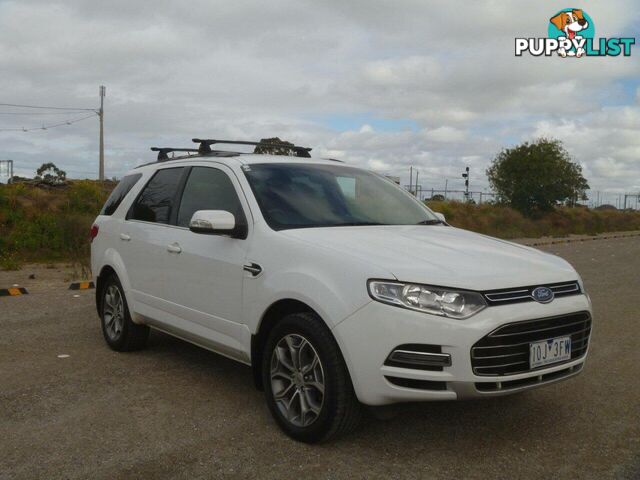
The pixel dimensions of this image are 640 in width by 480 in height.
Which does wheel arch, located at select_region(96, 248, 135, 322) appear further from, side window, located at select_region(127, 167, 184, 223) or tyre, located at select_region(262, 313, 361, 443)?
tyre, located at select_region(262, 313, 361, 443)

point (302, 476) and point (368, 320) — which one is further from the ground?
point (368, 320)

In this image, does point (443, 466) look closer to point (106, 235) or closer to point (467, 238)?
point (467, 238)

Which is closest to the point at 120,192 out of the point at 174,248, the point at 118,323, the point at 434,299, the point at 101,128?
the point at 118,323

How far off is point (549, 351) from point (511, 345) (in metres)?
0.33

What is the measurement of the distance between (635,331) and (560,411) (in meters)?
3.33

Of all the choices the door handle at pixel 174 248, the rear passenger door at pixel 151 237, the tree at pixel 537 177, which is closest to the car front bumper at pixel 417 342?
the door handle at pixel 174 248

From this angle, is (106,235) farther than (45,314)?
No

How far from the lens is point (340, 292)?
3.73m

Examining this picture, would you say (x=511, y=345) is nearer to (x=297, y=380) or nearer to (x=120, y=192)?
(x=297, y=380)

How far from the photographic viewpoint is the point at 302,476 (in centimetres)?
354

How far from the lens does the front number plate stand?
3.72m

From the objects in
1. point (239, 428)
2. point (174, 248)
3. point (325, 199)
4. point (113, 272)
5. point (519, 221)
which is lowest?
point (239, 428)

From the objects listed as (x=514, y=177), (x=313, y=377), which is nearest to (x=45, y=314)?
(x=313, y=377)

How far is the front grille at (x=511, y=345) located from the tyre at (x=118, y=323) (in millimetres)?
3526
